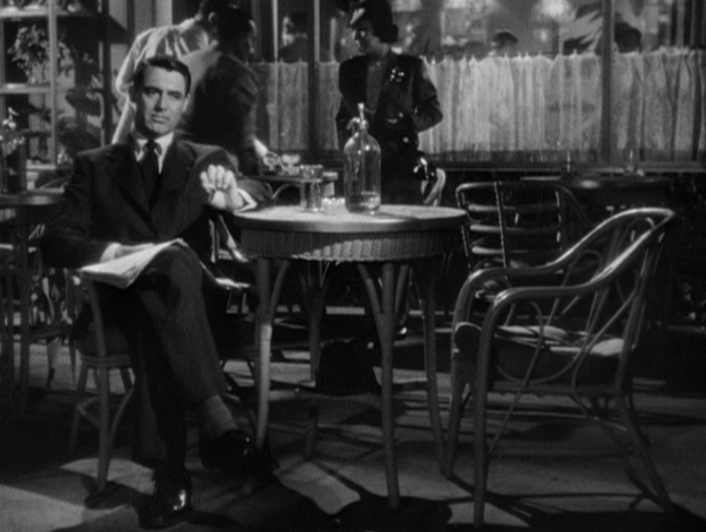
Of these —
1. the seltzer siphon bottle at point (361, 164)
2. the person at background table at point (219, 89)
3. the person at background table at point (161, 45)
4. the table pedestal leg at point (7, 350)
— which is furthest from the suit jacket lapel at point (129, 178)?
the person at background table at point (161, 45)

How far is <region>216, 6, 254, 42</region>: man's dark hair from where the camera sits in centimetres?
637

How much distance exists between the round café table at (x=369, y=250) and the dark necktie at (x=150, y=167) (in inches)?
14.9

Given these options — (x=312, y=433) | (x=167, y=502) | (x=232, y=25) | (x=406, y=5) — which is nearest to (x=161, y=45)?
(x=232, y=25)

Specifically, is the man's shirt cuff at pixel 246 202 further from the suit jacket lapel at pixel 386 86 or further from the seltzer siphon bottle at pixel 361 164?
the suit jacket lapel at pixel 386 86

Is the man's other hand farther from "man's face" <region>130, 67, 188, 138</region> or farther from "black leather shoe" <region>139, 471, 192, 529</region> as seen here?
"black leather shoe" <region>139, 471, 192, 529</region>

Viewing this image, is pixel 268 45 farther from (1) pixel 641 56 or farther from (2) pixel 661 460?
(2) pixel 661 460

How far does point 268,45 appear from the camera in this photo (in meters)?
8.89

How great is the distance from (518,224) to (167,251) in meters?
3.72

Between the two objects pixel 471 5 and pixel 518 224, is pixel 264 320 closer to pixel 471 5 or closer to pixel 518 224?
pixel 518 224

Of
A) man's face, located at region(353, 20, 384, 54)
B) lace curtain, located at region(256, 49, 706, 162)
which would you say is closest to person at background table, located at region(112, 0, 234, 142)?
man's face, located at region(353, 20, 384, 54)

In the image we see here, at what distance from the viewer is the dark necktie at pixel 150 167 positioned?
4086mm

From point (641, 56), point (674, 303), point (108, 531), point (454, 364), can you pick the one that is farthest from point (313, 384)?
point (641, 56)

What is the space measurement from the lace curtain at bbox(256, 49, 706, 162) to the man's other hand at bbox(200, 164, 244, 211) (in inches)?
173

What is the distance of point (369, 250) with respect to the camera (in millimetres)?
3656
